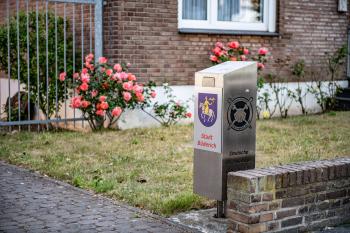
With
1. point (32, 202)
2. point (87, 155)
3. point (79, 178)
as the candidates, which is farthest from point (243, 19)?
point (32, 202)

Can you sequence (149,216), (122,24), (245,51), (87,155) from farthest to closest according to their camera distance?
(245,51) → (122,24) → (87,155) → (149,216)

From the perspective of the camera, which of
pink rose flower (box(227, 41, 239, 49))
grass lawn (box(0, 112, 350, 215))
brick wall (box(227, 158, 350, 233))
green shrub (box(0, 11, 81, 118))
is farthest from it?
pink rose flower (box(227, 41, 239, 49))

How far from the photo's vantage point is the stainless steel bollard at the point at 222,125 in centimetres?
520

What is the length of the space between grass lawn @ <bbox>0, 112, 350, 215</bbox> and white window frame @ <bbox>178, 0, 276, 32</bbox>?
205 cm

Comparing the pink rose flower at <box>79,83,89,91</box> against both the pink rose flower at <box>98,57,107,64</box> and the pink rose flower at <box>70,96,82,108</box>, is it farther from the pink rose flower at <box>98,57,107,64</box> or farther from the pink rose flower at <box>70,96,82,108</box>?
the pink rose flower at <box>98,57,107,64</box>

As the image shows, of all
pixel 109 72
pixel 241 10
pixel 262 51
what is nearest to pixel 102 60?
pixel 109 72

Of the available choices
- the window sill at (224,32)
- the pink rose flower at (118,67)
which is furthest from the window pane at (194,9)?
the pink rose flower at (118,67)

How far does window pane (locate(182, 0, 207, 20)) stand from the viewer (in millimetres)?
11531

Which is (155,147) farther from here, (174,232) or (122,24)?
(174,232)

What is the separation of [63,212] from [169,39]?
6.03 metres

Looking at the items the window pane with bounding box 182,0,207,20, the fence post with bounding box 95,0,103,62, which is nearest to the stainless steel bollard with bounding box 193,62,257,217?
the fence post with bounding box 95,0,103,62

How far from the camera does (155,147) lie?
8.72 metres

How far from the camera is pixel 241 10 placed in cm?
1245

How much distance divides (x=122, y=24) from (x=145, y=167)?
3.82 m
